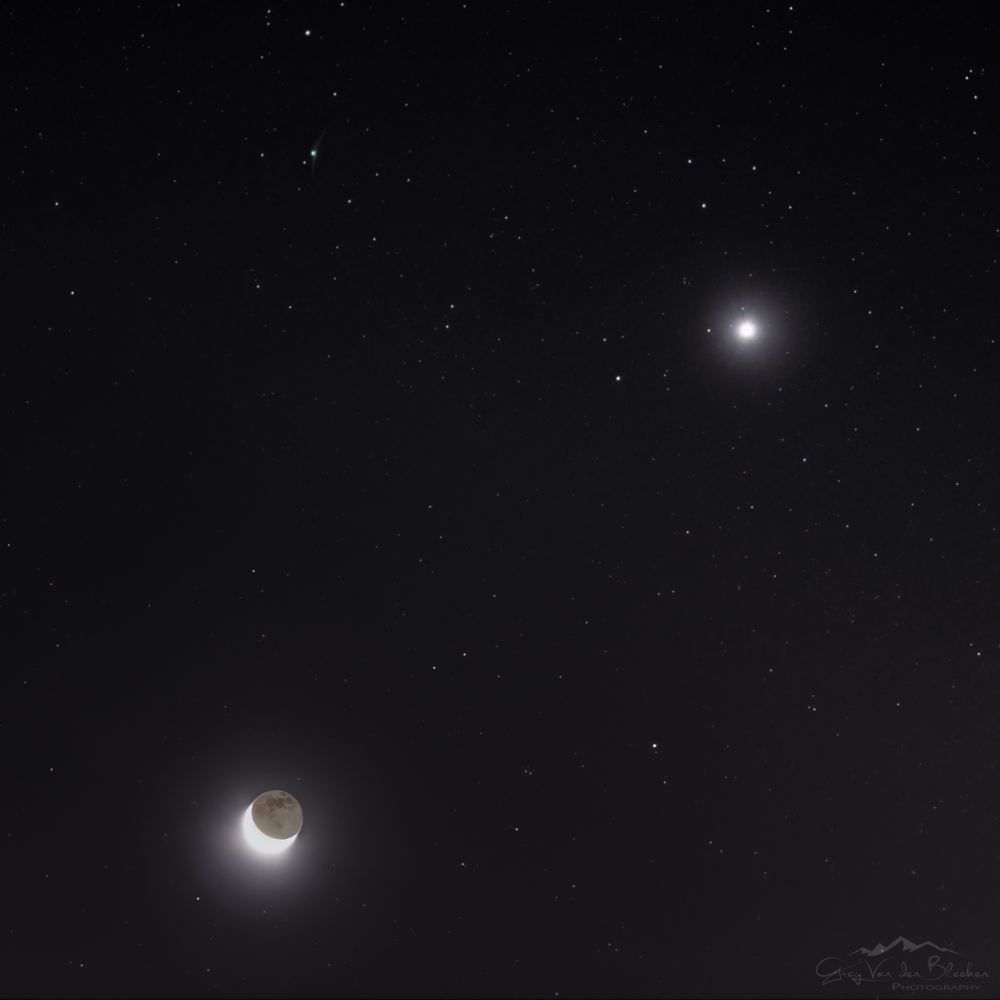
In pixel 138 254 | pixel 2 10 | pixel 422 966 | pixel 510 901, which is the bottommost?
pixel 422 966

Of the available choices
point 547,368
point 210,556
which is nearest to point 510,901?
point 210,556

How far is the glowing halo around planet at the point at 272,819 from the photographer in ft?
3.66

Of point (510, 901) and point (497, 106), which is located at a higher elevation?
point (497, 106)

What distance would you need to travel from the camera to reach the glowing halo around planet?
43.9 inches

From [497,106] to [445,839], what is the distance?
112 cm

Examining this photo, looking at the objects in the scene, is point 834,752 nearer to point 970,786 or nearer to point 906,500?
point 970,786

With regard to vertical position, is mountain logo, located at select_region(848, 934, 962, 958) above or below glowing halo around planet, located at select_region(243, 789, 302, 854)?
below

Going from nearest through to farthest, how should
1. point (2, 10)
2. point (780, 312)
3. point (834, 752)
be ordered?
1. point (2, 10)
2. point (780, 312)
3. point (834, 752)

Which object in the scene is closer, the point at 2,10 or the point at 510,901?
the point at 2,10

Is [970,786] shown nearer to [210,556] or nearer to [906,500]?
[906,500]

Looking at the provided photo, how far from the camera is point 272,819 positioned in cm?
112

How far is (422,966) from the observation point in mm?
1196

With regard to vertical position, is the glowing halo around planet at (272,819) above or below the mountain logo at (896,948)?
above

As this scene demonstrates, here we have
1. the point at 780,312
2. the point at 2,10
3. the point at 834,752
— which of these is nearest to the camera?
the point at 2,10
